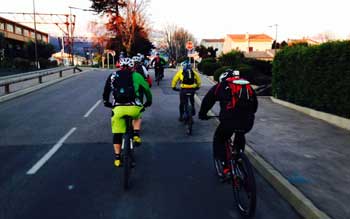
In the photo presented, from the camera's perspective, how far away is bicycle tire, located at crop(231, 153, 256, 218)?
4.32 metres

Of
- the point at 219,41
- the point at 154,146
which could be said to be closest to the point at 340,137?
the point at 154,146

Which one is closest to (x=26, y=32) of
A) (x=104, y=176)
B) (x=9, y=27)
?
(x=9, y=27)

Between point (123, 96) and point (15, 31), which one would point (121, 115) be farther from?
point (15, 31)

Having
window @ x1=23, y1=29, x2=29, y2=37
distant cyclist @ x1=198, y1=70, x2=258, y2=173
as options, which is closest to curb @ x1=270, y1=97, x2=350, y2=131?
distant cyclist @ x1=198, y1=70, x2=258, y2=173

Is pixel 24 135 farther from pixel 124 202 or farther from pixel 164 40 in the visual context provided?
pixel 164 40

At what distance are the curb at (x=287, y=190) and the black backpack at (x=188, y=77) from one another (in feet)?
11.6

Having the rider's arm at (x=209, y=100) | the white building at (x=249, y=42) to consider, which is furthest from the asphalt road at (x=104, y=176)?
the white building at (x=249, y=42)

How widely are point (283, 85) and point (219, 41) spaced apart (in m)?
157

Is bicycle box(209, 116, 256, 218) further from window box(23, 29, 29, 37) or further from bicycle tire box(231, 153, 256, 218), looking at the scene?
window box(23, 29, 29, 37)

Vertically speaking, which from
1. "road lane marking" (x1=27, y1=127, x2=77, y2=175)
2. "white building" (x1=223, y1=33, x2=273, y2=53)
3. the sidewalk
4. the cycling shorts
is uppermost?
"white building" (x1=223, y1=33, x2=273, y2=53)

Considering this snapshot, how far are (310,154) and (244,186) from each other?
133 inches

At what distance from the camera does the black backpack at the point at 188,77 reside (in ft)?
33.0

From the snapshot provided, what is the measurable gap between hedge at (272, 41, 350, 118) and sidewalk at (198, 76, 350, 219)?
0.64m

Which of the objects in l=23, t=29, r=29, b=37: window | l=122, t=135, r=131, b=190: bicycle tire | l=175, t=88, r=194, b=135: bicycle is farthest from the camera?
l=23, t=29, r=29, b=37: window
